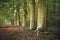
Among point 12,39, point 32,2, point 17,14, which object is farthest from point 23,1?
point 12,39

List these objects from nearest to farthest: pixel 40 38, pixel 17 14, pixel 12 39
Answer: pixel 40 38 < pixel 12 39 < pixel 17 14

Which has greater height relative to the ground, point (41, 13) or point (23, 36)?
point (41, 13)

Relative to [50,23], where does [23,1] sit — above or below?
above

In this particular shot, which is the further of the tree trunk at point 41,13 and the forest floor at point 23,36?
the tree trunk at point 41,13

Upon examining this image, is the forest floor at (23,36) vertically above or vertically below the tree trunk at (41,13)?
below

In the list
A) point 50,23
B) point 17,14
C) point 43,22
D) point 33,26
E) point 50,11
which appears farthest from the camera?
point 17,14

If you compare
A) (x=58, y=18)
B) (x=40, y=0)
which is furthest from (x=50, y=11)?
(x=40, y=0)

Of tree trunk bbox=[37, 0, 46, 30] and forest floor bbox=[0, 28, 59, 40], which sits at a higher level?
tree trunk bbox=[37, 0, 46, 30]

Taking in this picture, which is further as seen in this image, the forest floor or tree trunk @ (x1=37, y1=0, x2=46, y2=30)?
tree trunk @ (x1=37, y1=0, x2=46, y2=30)

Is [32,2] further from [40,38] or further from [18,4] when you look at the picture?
[18,4]

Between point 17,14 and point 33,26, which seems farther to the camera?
point 17,14

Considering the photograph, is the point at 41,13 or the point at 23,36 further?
the point at 41,13

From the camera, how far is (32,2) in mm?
17375

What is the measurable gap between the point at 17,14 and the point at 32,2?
1262 cm
